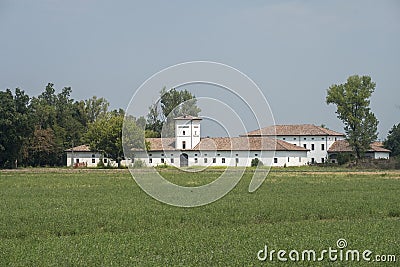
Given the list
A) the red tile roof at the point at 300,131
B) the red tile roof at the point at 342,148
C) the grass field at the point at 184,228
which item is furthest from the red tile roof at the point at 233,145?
the grass field at the point at 184,228

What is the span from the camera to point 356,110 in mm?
102562

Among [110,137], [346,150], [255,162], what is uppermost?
[110,137]

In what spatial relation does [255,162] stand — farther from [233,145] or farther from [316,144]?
[316,144]

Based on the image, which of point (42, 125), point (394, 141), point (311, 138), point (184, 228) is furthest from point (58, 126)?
point (184, 228)

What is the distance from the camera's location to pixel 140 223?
22.3m

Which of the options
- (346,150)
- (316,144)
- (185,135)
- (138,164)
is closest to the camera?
(138,164)

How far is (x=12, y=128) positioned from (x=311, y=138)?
55796 mm

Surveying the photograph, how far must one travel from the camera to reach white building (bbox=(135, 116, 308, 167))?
325ft

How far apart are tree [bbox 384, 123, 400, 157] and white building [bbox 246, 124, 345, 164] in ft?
34.8

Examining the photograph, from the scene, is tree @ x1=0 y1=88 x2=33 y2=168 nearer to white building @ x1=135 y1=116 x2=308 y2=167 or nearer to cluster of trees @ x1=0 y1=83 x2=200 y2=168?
cluster of trees @ x1=0 y1=83 x2=200 y2=168

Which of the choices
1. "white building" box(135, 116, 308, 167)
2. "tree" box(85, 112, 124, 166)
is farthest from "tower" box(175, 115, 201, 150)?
"tree" box(85, 112, 124, 166)

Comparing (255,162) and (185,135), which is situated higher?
(185,135)

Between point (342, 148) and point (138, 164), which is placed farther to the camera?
point (342, 148)

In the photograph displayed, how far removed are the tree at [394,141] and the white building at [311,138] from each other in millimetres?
10612
